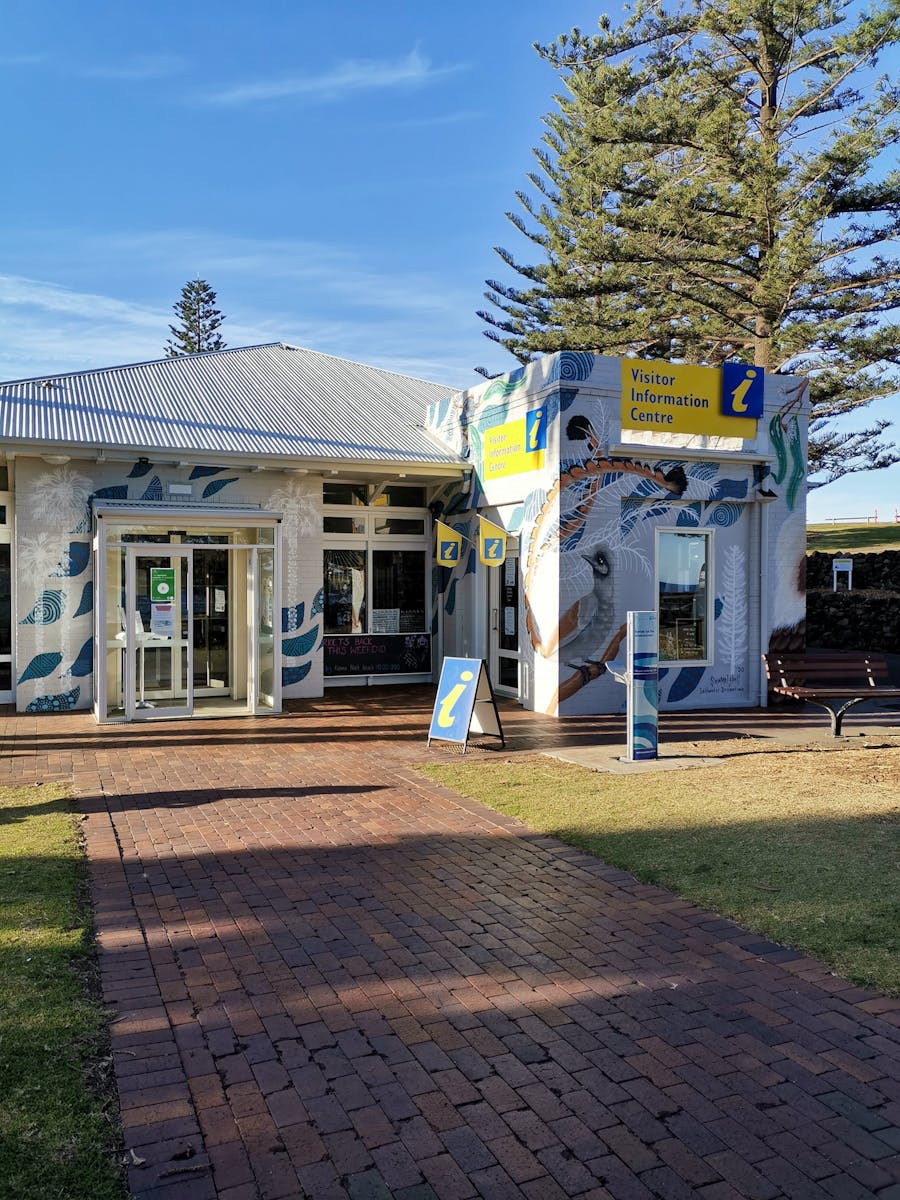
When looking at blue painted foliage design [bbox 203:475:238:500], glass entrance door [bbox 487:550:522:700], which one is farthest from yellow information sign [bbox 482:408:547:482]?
blue painted foliage design [bbox 203:475:238:500]

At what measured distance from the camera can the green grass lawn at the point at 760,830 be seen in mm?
5137

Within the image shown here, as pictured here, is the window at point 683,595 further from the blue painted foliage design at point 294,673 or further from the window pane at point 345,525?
the blue painted foliage design at point 294,673

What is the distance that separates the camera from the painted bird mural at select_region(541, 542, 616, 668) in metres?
12.6

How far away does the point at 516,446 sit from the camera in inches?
532

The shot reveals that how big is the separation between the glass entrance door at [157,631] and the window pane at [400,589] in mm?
3778

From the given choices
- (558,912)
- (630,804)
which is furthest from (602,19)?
(558,912)

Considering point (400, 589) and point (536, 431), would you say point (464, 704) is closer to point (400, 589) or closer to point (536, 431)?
point (536, 431)

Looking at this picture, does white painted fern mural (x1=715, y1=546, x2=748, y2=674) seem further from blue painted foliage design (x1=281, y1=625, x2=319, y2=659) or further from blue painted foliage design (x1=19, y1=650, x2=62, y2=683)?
blue painted foliage design (x1=19, y1=650, x2=62, y2=683)

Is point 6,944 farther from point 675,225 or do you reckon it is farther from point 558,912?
point 675,225

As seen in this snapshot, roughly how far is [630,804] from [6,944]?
15.6 ft

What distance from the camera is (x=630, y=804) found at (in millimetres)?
7816

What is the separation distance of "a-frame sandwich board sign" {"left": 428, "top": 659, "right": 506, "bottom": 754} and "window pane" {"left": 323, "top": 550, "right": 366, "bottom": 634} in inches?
217

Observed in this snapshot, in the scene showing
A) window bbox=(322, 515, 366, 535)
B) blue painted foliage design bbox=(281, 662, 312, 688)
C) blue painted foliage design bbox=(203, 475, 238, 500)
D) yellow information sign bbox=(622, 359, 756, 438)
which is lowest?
blue painted foliage design bbox=(281, 662, 312, 688)

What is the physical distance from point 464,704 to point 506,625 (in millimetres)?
4061
